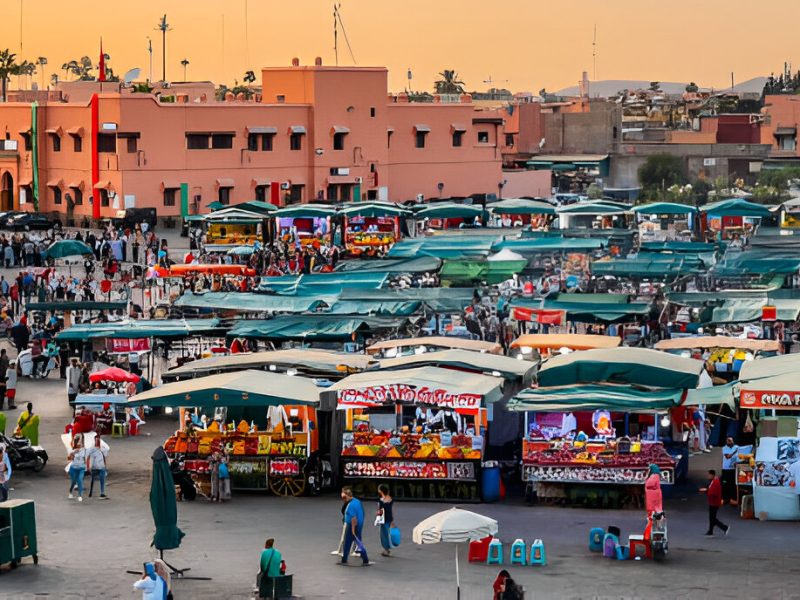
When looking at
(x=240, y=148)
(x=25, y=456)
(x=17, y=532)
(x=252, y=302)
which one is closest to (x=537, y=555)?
(x=17, y=532)

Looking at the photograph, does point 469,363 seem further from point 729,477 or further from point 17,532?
point 17,532

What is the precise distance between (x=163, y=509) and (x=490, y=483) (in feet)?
16.9

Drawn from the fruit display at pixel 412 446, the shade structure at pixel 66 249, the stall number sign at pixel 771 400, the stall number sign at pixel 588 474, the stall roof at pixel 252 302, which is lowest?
the stall number sign at pixel 588 474

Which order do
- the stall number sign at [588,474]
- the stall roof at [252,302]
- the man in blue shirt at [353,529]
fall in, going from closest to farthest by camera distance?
the man in blue shirt at [353,529], the stall number sign at [588,474], the stall roof at [252,302]

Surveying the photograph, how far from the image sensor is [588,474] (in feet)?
74.9

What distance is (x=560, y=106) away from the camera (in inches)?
4515

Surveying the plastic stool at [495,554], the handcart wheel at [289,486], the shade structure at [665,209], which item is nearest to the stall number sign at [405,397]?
the handcart wheel at [289,486]

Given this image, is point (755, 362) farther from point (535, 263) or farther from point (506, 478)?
point (535, 263)

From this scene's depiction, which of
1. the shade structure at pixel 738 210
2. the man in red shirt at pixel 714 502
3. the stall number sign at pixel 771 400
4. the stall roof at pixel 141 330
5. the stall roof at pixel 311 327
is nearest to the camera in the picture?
the man in red shirt at pixel 714 502

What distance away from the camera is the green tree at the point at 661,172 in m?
96.8

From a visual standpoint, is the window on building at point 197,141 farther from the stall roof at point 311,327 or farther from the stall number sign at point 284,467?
the stall number sign at point 284,467

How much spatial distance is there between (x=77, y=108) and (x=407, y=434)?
51127 mm

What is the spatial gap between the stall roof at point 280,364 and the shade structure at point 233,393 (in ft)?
6.53

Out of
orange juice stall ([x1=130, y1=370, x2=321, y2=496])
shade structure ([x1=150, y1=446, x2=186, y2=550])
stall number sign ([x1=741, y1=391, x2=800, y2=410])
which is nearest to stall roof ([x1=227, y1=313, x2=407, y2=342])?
orange juice stall ([x1=130, y1=370, x2=321, y2=496])
